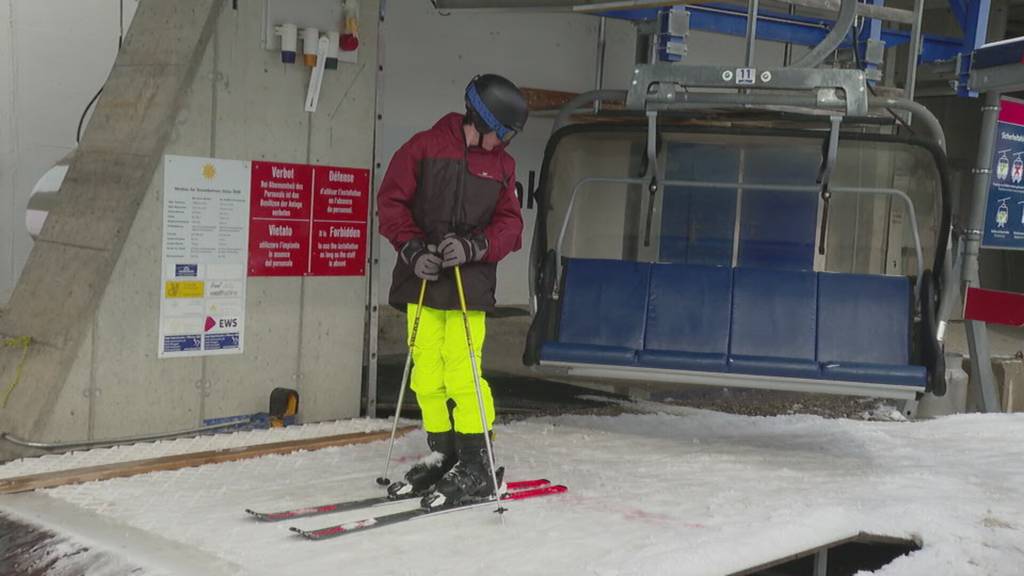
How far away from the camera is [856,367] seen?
18.5 ft

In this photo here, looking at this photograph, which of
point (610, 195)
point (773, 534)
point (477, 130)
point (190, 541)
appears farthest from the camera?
point (610, 195)

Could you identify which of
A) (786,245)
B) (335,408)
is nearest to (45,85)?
(335,408)

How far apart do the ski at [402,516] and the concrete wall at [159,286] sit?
5.67 feet

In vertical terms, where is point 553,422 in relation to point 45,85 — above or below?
below

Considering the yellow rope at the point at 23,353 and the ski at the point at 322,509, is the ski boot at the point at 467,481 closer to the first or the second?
the ski at the point at 322,509

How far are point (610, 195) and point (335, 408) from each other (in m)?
2.32

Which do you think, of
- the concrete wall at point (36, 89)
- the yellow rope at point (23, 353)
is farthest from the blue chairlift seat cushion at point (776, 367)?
the concrete wall at point (36, 89)

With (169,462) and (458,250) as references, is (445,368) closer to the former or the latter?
(458,250)

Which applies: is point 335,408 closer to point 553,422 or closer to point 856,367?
point 553,422

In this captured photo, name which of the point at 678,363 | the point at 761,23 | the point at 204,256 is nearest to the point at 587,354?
the point at 678,363

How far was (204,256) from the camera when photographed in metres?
5.63

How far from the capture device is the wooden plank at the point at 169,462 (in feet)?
15.1

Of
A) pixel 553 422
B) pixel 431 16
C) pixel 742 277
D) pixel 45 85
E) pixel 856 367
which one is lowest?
pixel 553 422

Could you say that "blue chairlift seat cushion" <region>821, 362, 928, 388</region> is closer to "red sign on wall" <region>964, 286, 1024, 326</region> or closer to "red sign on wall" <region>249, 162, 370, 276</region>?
"red sign on wall" <region>964, 286, 1024, 326</region>
